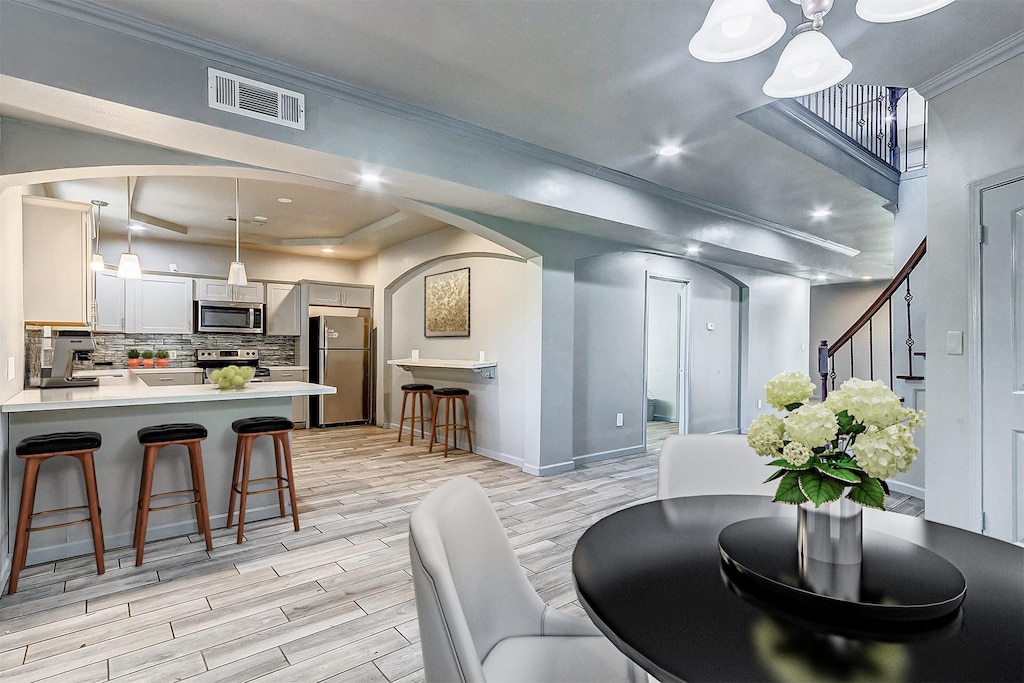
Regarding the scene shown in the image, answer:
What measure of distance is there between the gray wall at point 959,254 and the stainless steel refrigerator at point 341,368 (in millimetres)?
6570

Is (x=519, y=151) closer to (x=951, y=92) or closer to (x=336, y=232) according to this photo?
(x=951, y=92)

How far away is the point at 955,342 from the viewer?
260 cm

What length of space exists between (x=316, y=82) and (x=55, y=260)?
2.18 m

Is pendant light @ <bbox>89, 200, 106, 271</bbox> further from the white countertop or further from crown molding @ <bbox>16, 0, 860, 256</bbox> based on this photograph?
crown molding @ <bbox>16, 0, 860, 256</bbox>

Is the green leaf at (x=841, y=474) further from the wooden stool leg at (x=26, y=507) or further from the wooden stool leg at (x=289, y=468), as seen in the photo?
the wooden stool leg at (x=26, y=507)

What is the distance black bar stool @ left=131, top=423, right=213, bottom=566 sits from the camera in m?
2.87

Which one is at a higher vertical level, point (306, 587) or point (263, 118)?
point (263, 118)

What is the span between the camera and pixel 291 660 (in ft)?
6.50

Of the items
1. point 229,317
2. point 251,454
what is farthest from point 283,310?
point 251,454

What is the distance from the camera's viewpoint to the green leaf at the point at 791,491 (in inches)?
39.5

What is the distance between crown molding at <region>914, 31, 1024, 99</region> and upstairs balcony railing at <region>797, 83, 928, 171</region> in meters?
1.68

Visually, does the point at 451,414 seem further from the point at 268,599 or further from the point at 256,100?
the point at 256,100

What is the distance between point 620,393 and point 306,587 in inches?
153

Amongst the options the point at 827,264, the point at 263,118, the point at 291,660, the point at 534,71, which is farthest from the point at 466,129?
the point at 827,264
